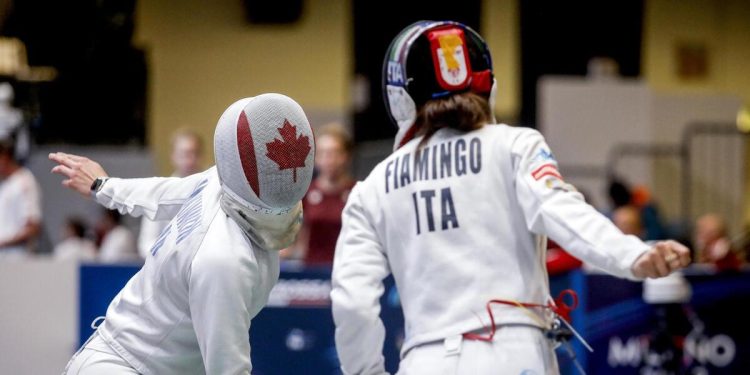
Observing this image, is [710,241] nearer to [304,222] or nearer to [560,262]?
[560,262]

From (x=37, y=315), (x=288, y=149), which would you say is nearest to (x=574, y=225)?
(x=288, y=149)

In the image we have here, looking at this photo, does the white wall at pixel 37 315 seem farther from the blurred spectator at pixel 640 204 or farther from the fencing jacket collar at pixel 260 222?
the blurred spectator at pixel 640 204

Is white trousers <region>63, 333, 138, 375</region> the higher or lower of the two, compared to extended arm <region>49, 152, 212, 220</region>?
lower

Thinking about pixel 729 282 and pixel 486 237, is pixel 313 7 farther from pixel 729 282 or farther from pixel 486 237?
pixel 486 237

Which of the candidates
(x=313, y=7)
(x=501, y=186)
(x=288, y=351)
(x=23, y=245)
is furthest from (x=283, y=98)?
(x=313, y=7)

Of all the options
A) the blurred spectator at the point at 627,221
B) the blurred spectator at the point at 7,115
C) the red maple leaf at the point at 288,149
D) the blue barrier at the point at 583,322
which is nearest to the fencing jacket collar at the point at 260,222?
the red maple leaf at the point at 288,149

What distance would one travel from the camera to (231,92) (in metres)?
14.8

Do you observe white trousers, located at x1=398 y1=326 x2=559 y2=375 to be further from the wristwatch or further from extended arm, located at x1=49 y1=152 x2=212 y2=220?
the wristwatch

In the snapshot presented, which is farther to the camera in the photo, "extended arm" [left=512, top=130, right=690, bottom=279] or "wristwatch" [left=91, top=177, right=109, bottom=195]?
"wristwatch" [left=91, top=177, right=109, bottom=195]

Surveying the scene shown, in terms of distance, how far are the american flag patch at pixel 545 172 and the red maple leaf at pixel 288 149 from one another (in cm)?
73

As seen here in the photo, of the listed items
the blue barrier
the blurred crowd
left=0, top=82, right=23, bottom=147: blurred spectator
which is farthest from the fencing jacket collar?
left=0, top=82, right=23, bottom=147: blurred spectator

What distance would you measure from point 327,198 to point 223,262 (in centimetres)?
416

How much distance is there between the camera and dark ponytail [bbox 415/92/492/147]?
3.86 metres

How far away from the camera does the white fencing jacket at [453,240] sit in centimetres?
365
